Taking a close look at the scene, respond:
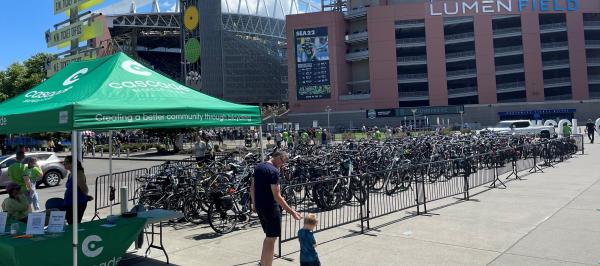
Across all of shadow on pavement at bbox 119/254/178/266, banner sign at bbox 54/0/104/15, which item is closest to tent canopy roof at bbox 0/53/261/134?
shadow on pavement at bbox 119/254/178/266

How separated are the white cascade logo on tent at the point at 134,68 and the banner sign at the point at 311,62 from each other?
7457 cm

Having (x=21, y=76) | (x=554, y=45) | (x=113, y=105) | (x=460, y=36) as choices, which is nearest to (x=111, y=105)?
(x=113, y=105)

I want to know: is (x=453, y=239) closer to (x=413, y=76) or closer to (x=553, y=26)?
(x=413, y=76)

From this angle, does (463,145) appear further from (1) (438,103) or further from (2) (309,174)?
(1) (438,103)

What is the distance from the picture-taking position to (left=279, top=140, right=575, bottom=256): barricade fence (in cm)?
918

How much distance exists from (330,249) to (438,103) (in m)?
74.9

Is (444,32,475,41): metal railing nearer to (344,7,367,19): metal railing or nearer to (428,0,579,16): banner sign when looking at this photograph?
(428,0,579,16): banner sign

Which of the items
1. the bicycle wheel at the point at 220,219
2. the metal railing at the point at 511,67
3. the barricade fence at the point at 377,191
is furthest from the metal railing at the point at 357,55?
the bicycle wheel at the point at 220,219

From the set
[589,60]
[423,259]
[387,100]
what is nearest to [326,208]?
[423,259]

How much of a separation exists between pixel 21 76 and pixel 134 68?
42615 millimetres

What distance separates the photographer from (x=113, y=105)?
564cm

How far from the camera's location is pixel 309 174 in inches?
468

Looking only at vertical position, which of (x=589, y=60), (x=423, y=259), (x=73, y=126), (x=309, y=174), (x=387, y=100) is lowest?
(x=423, y=259)

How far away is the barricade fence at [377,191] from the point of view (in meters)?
9.18
